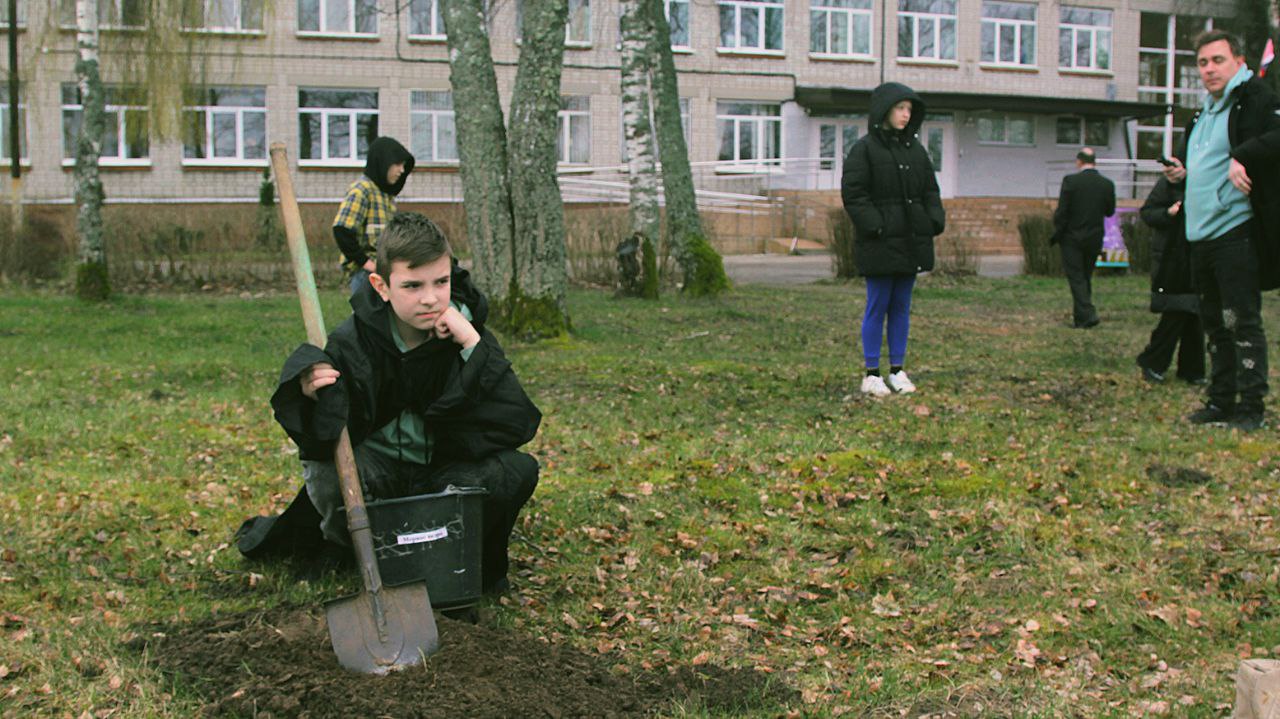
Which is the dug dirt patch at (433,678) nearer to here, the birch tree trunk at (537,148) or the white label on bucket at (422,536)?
the white label on bucket at (422,536)

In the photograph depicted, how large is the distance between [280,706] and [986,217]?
36.3 m

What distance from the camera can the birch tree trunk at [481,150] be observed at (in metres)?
10.8

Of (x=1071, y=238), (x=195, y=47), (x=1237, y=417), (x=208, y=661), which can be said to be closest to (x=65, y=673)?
(x=208, y=661)

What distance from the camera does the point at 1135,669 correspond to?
13.1 ft

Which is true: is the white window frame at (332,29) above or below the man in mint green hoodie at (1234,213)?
above

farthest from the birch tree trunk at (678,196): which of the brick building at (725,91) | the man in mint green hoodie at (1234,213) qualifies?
the brick building at (725,91)

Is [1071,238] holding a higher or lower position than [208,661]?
higher

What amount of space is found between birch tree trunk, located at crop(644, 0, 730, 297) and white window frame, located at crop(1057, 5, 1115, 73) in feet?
96.6

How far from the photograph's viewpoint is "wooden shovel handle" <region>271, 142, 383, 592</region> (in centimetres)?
370

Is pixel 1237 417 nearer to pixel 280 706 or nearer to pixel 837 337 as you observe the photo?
pixel 837 337

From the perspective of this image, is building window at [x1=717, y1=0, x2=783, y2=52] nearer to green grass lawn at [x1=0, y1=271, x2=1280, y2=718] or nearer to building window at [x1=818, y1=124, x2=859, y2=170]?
building window at [x1=818, y1=124, x2=859, y2=170]

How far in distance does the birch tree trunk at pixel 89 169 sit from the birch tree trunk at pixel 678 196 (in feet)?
23.0

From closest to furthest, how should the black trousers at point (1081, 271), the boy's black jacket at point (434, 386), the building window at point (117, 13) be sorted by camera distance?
the boy's black jacket at point (434, 386) → the black trousers at point (1081, 271) → the building window at point (117, 13)

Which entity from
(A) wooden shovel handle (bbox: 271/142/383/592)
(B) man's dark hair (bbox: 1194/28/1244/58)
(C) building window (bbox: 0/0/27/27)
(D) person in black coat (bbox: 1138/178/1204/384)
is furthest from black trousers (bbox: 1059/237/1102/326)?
(C) building window (bbox: 0/0/27/27)
